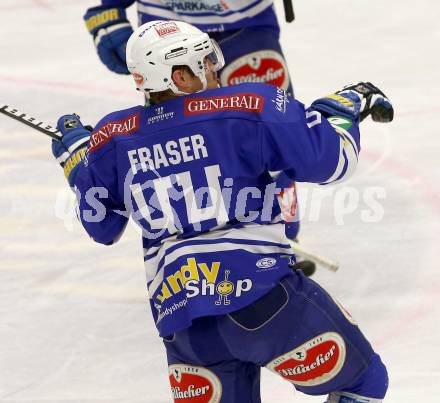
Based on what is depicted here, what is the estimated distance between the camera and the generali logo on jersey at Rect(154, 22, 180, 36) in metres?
2.85

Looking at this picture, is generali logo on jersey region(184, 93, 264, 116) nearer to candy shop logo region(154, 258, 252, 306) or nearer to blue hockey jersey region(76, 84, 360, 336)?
blue hockey jersey region(76, 84, 360, 336)

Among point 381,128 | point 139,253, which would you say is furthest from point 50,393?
point 381,128

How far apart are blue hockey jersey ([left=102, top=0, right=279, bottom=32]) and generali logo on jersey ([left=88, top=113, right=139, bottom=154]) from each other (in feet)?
4.92

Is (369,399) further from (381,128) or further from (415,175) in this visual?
(381,128)

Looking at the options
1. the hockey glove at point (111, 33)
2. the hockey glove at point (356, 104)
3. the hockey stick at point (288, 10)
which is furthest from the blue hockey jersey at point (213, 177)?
the hockey stick at point (288, 10)

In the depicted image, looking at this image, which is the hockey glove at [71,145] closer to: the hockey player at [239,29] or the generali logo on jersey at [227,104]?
the generali logo on jersey at [227,104]

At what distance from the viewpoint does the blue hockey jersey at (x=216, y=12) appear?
4312 mm

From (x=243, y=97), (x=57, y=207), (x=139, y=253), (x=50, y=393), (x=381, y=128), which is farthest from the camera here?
(x=381, y=128)

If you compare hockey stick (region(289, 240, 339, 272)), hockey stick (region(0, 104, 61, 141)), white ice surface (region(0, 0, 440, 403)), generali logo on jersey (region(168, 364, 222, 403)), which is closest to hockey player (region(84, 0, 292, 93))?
hockey stick (region(289, 240, 339, 272))

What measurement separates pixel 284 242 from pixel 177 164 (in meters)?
0.33

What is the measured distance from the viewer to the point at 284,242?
291 centimetres

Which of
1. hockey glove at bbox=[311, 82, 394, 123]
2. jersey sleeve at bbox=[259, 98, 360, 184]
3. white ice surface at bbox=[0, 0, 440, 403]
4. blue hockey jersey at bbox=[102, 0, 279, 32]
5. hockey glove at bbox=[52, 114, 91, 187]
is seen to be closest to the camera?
jersey sleeve at bbox=[259, 98, 360, 184]

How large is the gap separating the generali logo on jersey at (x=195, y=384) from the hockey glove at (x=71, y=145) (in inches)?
22.0

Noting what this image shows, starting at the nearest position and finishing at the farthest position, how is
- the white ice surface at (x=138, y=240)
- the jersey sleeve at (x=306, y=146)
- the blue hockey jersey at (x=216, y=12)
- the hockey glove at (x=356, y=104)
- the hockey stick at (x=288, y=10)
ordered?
the jersey sleeve at (x=306, y=146)
the hockey glove at (x=356, y=104)
the white ice surface at (x=138, y=240)
the blue hockey jersey at (x=216, y=12)
the hockey stick at (x=288, y=10)
